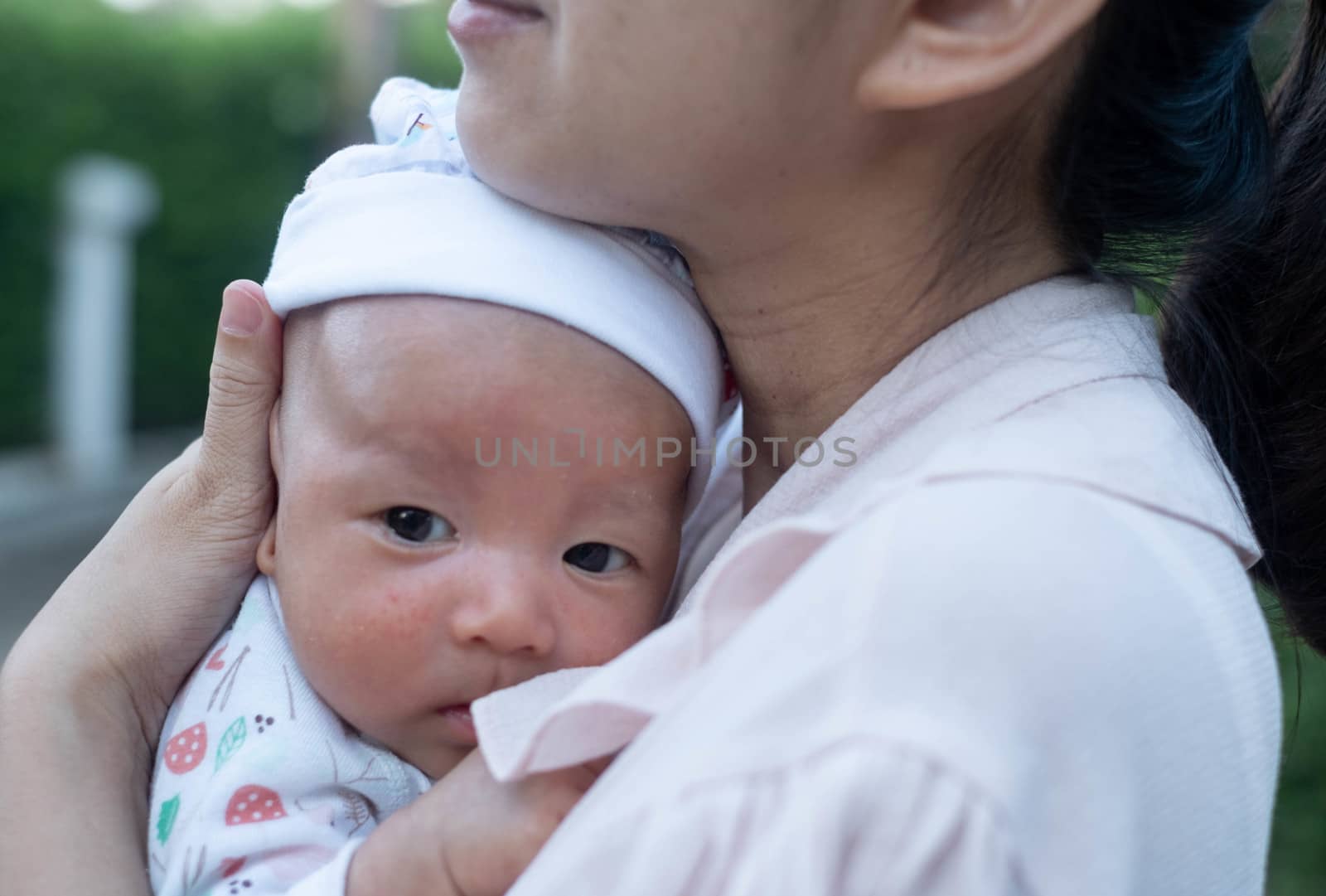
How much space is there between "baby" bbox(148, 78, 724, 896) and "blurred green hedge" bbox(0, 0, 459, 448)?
927cm

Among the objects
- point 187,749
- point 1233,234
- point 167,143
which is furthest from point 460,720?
point 167,143

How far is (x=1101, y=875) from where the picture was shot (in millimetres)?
1165

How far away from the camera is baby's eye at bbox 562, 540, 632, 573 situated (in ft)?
6.00

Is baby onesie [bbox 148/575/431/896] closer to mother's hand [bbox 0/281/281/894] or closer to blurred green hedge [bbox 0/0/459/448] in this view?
mother's hand [bbox 0/281/281/894]

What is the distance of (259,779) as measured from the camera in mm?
1693

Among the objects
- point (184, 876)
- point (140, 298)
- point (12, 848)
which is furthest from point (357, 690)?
point (140, 298)

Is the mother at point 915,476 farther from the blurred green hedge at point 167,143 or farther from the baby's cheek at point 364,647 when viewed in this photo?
the blurred green hedge at point 167,143

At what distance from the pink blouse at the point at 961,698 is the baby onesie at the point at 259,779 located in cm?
39

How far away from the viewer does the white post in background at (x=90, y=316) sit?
10570mm

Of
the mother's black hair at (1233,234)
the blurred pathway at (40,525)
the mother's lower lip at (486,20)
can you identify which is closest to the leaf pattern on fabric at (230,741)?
the mother's lower lip at (486,20)

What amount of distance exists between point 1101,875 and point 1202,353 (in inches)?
39.9

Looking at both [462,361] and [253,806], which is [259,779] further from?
[462,361]

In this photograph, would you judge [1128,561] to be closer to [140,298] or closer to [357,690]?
[357,690]

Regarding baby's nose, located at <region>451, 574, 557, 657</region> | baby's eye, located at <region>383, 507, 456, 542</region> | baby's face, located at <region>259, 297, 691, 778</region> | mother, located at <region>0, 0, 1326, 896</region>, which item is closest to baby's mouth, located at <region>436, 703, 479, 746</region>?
baby's face, located at <region>259, 297, 691, 778</region>
